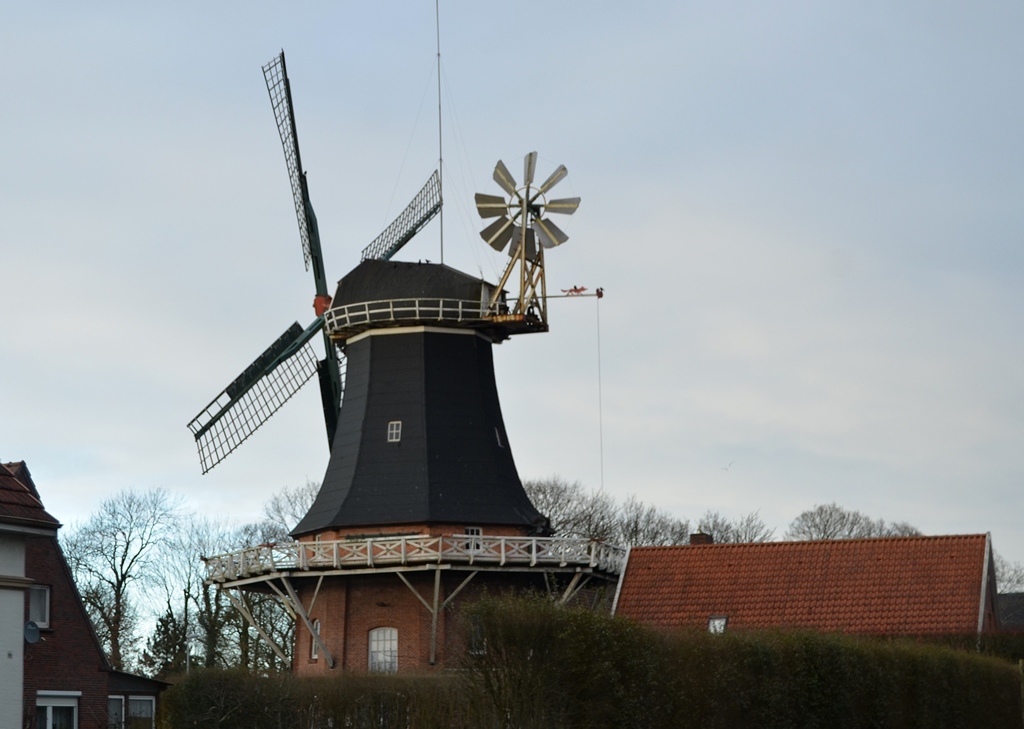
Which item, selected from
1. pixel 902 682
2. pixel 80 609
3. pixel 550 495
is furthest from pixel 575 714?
pixel 550 495

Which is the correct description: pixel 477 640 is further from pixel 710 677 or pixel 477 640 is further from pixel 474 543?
pixel 474 543

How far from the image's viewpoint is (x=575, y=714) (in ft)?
50.9

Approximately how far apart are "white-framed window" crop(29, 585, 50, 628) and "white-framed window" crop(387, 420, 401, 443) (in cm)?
1032

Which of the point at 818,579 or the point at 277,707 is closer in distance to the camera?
the point at 277,707

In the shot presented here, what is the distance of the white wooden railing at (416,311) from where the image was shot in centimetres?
3152

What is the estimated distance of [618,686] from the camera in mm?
15914

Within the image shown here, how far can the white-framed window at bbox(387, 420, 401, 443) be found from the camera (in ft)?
102

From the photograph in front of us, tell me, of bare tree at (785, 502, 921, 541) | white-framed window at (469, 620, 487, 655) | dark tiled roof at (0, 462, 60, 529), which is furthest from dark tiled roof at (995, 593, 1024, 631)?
white-framed window at (469, 620, 487, 655)

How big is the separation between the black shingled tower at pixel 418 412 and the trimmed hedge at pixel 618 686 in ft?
33.1

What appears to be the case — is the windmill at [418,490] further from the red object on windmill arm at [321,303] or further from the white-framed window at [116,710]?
the white-framed window at [116,710]

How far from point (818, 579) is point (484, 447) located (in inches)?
277

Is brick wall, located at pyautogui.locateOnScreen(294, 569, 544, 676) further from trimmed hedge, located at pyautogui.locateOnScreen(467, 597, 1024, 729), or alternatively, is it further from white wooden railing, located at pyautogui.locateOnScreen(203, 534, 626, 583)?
trimmed hedge, located at pyautogui.locateOnScreen(467, 597, 1024, 729)

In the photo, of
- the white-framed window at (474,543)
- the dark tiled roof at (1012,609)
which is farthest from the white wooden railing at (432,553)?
the dark tiled roof at (1012,609)

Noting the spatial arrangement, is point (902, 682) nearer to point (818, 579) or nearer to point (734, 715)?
point (734, 715)
